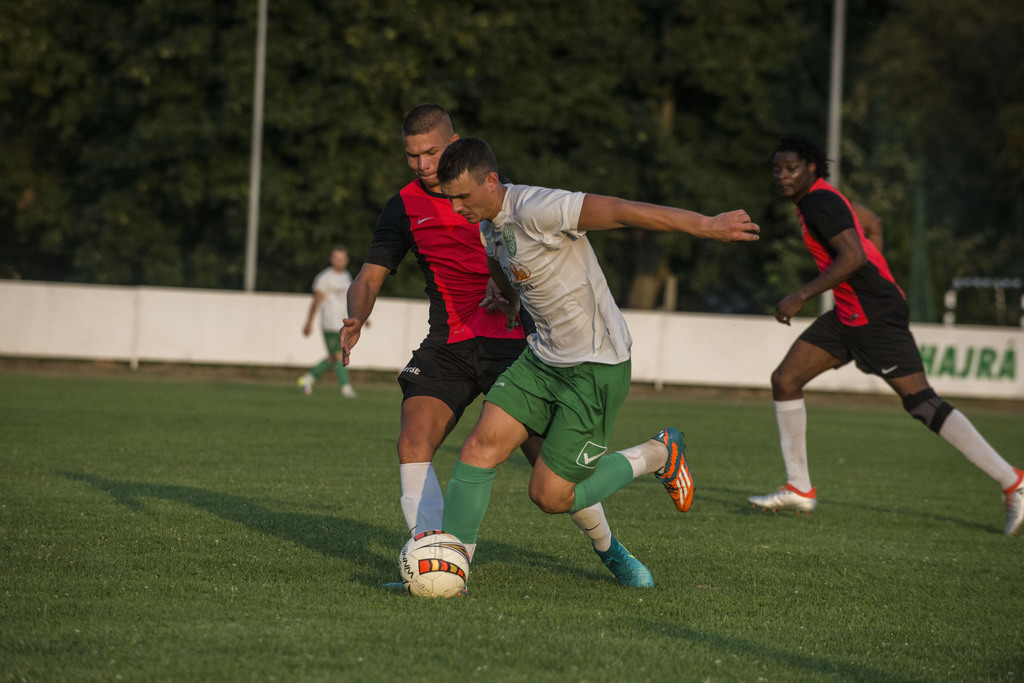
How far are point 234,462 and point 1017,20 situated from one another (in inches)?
1034

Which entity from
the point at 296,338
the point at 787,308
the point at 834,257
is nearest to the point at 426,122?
the point at 787,308

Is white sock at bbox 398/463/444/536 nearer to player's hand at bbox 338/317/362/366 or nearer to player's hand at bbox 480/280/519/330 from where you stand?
player's hand at bbox 338/317/362/366

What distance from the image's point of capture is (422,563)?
4.65m

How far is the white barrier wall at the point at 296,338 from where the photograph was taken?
766 inches

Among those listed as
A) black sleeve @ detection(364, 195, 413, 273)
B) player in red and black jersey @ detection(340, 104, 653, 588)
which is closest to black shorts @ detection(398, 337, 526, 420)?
player in red and black jersey @ detection(340, 104, 653, 588)

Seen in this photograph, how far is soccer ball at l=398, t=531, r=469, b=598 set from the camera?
15.2ft

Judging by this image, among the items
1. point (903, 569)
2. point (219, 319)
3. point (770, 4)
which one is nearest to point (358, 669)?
point (903, 569)

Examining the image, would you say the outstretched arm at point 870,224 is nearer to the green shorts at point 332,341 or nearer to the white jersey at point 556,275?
the white jersey at point 556,275

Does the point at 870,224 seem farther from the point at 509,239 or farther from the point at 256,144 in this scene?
the point at 256,144

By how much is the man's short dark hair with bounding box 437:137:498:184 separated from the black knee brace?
4032 mm

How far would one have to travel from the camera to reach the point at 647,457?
5266 mm

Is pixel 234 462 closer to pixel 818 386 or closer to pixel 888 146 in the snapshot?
pixel 818 386

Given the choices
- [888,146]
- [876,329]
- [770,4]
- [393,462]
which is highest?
[770,4]

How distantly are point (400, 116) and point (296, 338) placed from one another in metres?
8.30
